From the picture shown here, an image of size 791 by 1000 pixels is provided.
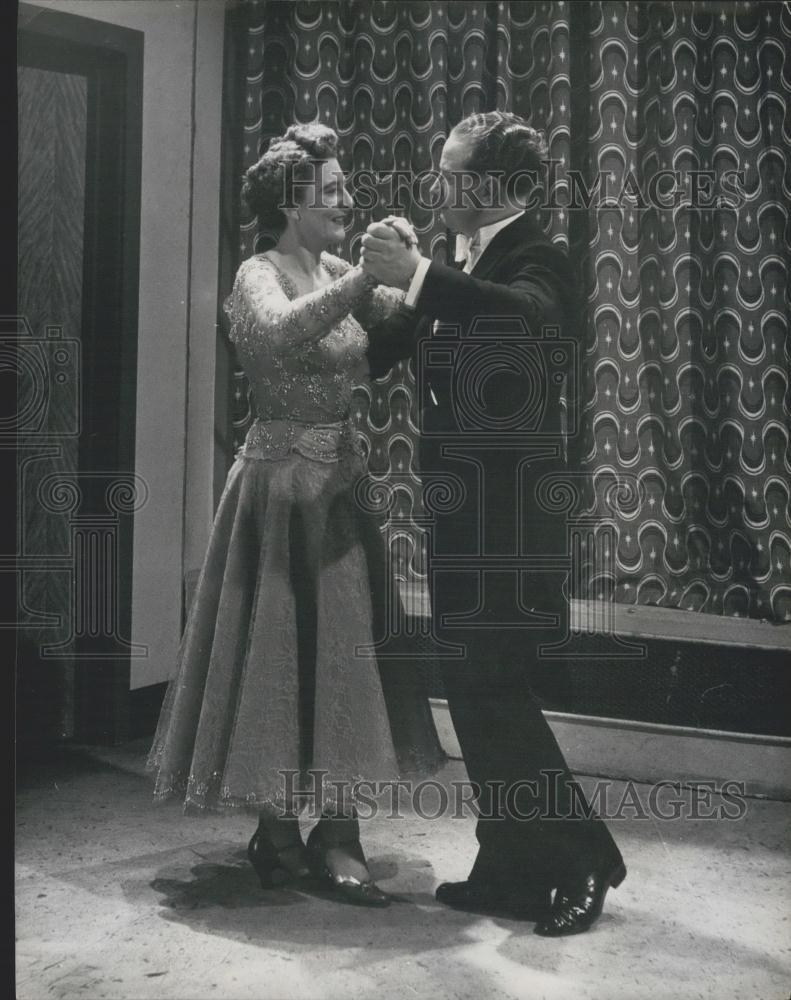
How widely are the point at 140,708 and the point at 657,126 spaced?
1370 millimetres

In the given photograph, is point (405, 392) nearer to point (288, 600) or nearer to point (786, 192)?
point (288, 600)

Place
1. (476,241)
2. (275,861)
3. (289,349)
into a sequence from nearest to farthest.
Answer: (476,241) < (289,349) < (275,861)

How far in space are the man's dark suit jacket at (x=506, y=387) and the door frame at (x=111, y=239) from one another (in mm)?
497

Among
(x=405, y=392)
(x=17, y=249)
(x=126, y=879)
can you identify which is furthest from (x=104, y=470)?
(x=126, y=879)

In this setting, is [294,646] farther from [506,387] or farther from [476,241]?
[476,241]

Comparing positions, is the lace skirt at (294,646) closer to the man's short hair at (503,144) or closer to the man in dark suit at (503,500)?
the man in dark suit at (503,500)

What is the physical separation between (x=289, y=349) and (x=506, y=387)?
405 mm

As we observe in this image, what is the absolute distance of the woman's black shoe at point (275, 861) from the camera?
2.02 metres

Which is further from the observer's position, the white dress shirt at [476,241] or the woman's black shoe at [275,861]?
the woman's black shoe at [275,861]

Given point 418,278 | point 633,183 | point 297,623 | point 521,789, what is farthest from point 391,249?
point 521,789

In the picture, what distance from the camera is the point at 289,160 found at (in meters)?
1.83

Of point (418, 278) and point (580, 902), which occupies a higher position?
point (418, 278)

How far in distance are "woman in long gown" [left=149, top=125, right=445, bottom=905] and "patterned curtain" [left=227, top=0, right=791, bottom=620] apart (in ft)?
0.56

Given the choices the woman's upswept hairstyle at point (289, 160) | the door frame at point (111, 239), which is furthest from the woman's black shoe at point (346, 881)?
the woman's upswept hairstyle at point (289, 160)
